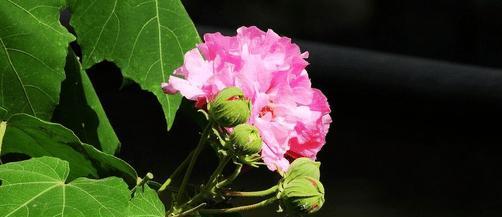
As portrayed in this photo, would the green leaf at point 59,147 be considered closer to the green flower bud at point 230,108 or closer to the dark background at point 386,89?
the green flower bud at point 230,108

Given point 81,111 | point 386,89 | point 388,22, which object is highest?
point 81,111

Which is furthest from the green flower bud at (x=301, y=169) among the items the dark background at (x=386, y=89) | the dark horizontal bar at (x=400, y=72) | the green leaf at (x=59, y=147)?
the dark horizontal bar at (x=400, y=72)

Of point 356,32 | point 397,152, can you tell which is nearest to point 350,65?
point 356,32

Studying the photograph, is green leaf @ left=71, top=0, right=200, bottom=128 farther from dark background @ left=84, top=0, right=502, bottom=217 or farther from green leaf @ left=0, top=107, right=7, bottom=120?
dark background @ left=84, top=0, right=502, bottom=217

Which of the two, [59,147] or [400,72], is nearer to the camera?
[59,147]

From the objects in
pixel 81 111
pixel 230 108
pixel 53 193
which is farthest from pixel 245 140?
pixel 81 111

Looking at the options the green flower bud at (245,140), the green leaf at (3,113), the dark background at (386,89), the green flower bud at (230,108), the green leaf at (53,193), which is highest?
the green flower bud at (230,108)

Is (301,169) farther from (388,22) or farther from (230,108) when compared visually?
(388,22)

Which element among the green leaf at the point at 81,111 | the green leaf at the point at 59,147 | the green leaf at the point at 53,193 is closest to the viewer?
the green leaf at the point at 53,193
